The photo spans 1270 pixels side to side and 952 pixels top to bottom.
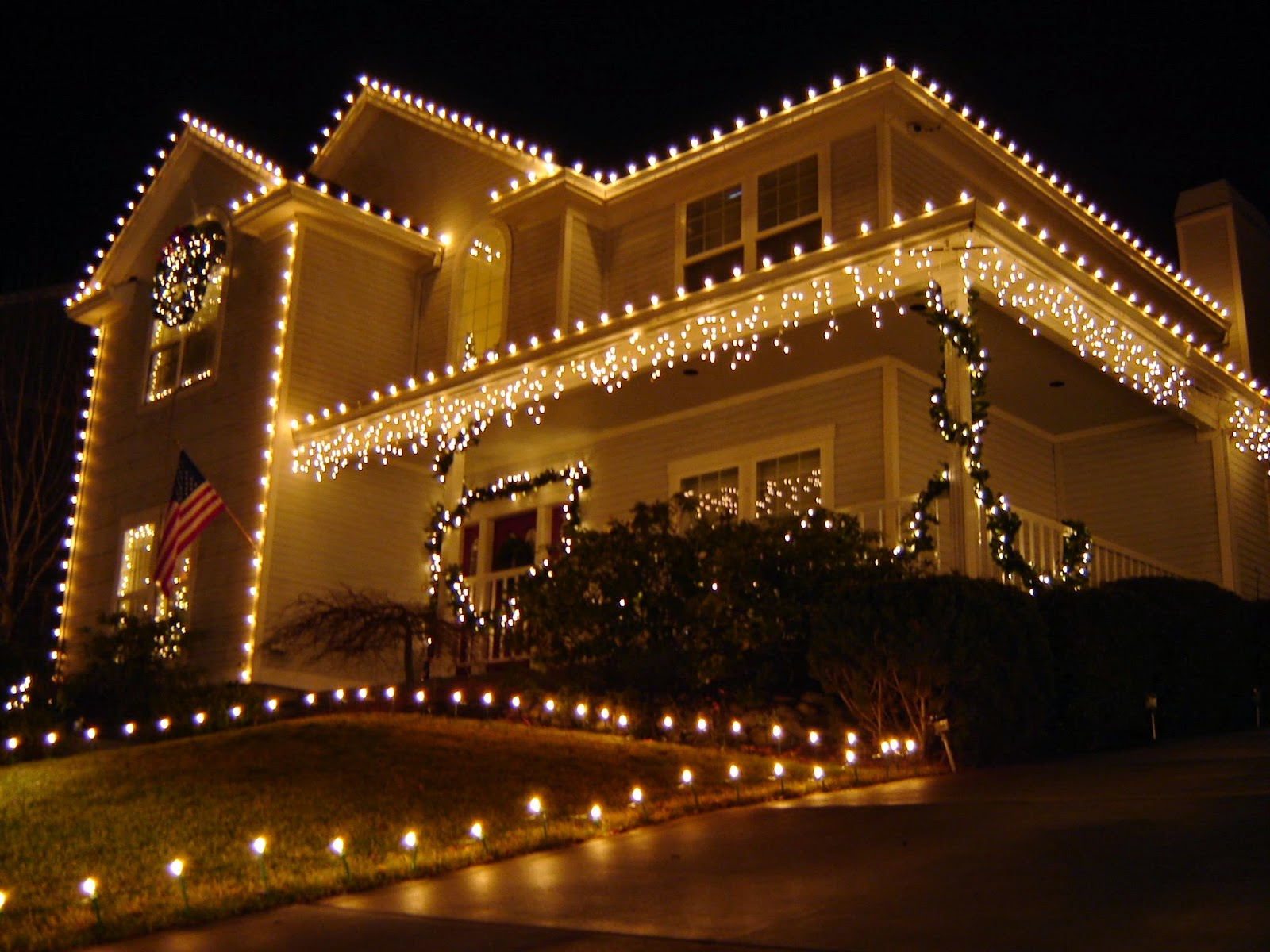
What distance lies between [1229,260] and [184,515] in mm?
13094

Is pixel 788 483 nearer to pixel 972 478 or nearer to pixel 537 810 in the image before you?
pixel 972 478

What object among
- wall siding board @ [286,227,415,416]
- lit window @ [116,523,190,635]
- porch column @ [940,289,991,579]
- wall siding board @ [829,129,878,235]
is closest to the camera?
porch column @ [940,289,991,579]

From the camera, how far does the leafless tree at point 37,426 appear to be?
26.6 meters

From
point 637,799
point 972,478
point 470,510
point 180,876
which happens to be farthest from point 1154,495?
point 180,876

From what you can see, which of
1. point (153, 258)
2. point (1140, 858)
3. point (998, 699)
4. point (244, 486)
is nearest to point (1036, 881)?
point (1140, 858)

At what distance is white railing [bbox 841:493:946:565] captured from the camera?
39.3 ft

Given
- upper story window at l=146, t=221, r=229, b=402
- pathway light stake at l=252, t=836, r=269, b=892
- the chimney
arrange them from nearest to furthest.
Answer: pathway light stake at l=252, t=836, r=269, b=892, the chimney, upper story window at l=146, t=221, r=229, b=402

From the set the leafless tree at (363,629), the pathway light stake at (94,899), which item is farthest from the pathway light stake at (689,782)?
the leafless tree at (363,629)

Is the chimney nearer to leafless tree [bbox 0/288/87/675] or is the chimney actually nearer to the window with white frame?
the window with white frame

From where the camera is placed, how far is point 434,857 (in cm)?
687

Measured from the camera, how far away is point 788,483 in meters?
14.1

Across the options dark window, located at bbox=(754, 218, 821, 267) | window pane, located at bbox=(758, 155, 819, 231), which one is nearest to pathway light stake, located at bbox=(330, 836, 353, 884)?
dark window, located at bbox=(754, 218, 821, 267)

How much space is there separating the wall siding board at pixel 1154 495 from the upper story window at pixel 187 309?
10.6 m

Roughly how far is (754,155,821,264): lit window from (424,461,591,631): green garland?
11.0ft
